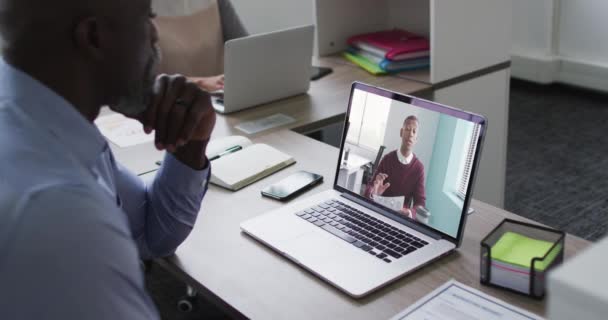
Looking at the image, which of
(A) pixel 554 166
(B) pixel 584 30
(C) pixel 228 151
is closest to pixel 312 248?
(C) pixel 228 151

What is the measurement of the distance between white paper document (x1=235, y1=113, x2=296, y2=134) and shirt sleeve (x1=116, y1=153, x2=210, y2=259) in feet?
1.82

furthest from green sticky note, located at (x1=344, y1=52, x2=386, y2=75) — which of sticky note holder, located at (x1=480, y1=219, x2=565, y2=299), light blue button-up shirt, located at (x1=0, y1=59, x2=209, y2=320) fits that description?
light blue button-up shirt, located at (x1=0, y1=59, x2=209, y2=320)

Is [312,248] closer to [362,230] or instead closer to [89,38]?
[362,230]

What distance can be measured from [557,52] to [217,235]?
11.7 feet

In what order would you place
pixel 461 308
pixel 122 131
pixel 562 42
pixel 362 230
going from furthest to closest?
pixel 562 42, pixel 122 131, pixel 362 230, pixel 461 308

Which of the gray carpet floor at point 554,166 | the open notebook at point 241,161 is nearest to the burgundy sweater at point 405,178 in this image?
the open notebook at point 241,161

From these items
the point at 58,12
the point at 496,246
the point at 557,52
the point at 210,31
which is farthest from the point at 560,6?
the point at 58,12

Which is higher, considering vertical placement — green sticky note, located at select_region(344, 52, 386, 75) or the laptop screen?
the laptop screen

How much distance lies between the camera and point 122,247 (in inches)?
33.0

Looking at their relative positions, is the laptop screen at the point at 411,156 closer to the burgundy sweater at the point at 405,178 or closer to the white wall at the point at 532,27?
the burgundy sweater at the point at 405,178

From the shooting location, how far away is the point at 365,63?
2.48 meters

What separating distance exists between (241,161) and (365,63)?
102 cm

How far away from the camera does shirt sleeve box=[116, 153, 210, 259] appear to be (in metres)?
1.28

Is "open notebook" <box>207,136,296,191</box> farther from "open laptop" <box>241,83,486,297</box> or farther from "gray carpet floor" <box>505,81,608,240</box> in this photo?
"gray carpet floor" <box>505,81,608,240</box>
